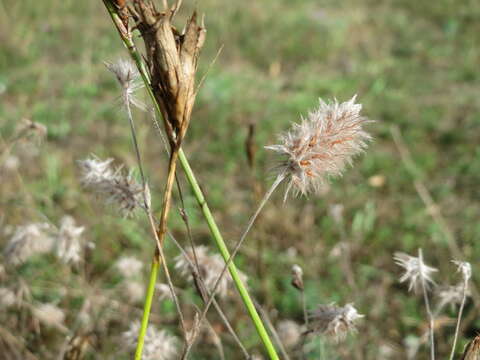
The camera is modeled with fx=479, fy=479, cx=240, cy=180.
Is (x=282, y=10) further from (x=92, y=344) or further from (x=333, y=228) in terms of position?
(x=92, y=344)

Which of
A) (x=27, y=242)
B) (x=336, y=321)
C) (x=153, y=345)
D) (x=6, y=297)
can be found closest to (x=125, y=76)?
(x=336, y=321)

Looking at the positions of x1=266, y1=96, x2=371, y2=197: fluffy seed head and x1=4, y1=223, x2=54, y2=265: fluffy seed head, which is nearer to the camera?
x1=266, y1=96, x2=371, y2=197: fluffy seed head

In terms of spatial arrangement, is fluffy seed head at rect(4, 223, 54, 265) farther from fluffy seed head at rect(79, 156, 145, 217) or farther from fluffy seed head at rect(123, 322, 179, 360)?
fluffy seed head at rect(79, 156, 145, 217)

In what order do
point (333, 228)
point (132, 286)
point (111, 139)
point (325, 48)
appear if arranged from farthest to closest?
point (325, 48), point (111, 139), point (333, 228), point (132, 286)

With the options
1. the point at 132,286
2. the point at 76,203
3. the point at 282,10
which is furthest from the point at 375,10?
the point at 132,286

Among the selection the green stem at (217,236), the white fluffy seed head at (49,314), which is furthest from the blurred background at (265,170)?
the green stem at (217,236)

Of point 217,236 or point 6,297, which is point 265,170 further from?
point 6,297

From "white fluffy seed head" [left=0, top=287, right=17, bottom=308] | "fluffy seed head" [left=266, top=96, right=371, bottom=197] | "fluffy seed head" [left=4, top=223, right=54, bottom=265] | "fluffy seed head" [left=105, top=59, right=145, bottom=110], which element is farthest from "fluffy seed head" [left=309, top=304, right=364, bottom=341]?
"white fluffy seed head" [left=0, top=287, right=17, bottom=308]
